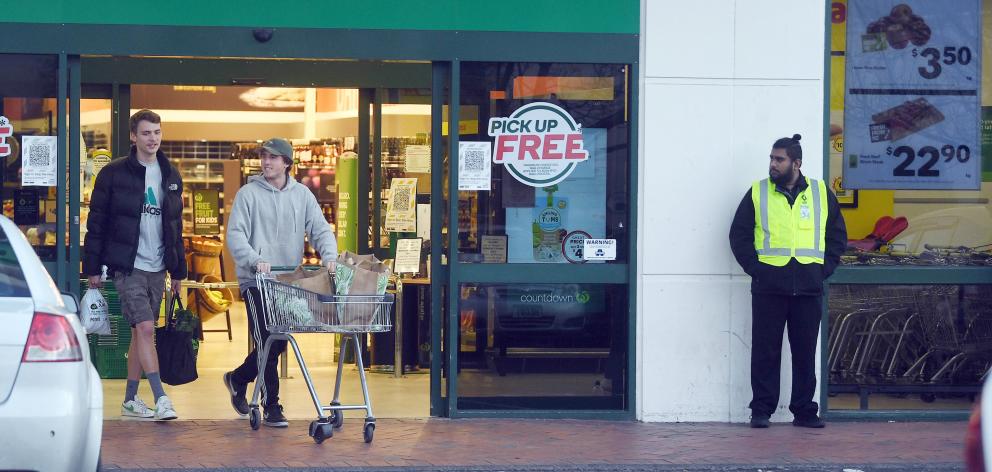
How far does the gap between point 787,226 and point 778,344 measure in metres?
0.76

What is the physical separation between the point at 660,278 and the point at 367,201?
4001 millimetres

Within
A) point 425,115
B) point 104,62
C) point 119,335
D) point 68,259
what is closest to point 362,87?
point 425,115

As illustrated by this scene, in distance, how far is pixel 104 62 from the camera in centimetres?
1134

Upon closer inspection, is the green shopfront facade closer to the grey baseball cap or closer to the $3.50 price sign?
the grey baseball cap

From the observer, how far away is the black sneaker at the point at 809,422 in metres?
8.84

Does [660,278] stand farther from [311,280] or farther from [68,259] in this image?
[68,259]

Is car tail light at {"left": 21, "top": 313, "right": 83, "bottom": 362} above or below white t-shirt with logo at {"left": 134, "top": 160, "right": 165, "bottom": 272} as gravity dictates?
Answer: below

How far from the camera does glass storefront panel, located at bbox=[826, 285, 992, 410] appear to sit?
364 inches

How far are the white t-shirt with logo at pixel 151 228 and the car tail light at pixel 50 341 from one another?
3098 mm

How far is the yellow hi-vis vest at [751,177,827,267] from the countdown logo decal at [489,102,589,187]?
3.90 ft

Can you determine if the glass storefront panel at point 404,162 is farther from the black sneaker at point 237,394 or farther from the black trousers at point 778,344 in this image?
the black trousers at point 778,344

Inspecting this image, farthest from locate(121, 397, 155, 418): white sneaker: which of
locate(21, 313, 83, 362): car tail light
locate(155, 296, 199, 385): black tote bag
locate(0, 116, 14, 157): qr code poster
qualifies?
locate(21, 313, 83, 362): car tail light

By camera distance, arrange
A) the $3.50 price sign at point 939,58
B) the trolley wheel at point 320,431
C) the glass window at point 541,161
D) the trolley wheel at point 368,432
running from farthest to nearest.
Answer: the $3.50 price sign at point 939,58 → the glass window at point 541,161 → the trolley wheel at point 368,432 → the trolley wheel at point 320,431

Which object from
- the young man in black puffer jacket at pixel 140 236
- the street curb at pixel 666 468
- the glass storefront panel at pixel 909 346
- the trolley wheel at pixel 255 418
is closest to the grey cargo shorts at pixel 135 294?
the young man in black puffer jacket at pixel 140 236
